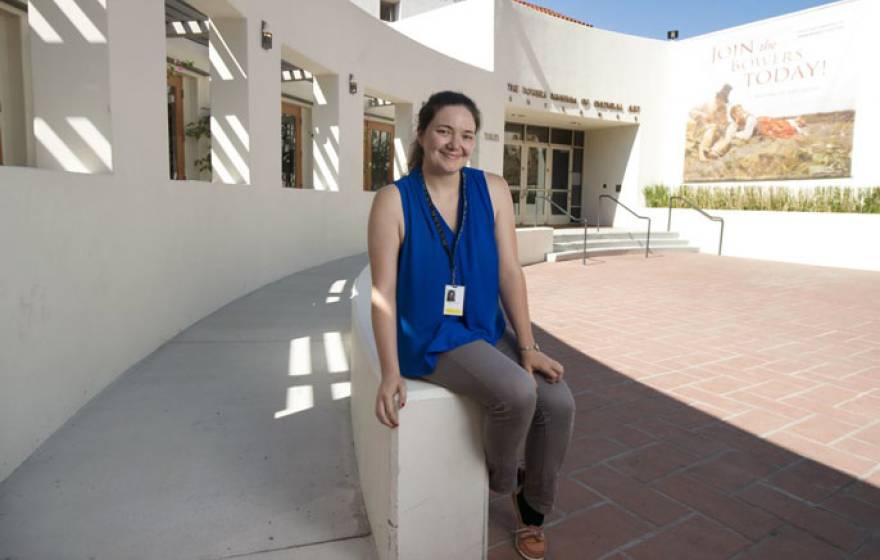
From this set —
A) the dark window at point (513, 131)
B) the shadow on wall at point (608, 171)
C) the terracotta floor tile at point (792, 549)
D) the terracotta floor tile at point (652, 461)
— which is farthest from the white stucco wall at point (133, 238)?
the shadow on wall at point (608, 171)

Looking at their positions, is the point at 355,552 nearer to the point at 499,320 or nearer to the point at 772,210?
the point at 499,320

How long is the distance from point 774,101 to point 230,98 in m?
13.0

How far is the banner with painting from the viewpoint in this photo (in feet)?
42.1

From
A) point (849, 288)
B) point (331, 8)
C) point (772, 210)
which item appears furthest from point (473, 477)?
Result: point (772, 210)

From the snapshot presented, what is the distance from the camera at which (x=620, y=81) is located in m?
15.4

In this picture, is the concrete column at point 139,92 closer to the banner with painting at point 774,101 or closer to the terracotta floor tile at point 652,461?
the terracotta floor tile at point 652,461

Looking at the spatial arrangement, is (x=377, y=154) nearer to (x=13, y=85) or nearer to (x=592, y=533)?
(x=13, y=85)

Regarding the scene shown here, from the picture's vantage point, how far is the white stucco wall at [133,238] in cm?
254

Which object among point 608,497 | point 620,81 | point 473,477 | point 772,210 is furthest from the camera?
point 620,81

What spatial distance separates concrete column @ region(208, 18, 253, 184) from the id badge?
452 cm

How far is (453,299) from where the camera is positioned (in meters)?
1.95

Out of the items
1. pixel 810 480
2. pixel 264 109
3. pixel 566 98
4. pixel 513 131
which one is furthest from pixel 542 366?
pixel 513 131

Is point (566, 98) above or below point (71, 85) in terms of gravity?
above

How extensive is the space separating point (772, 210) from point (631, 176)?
3.94m
